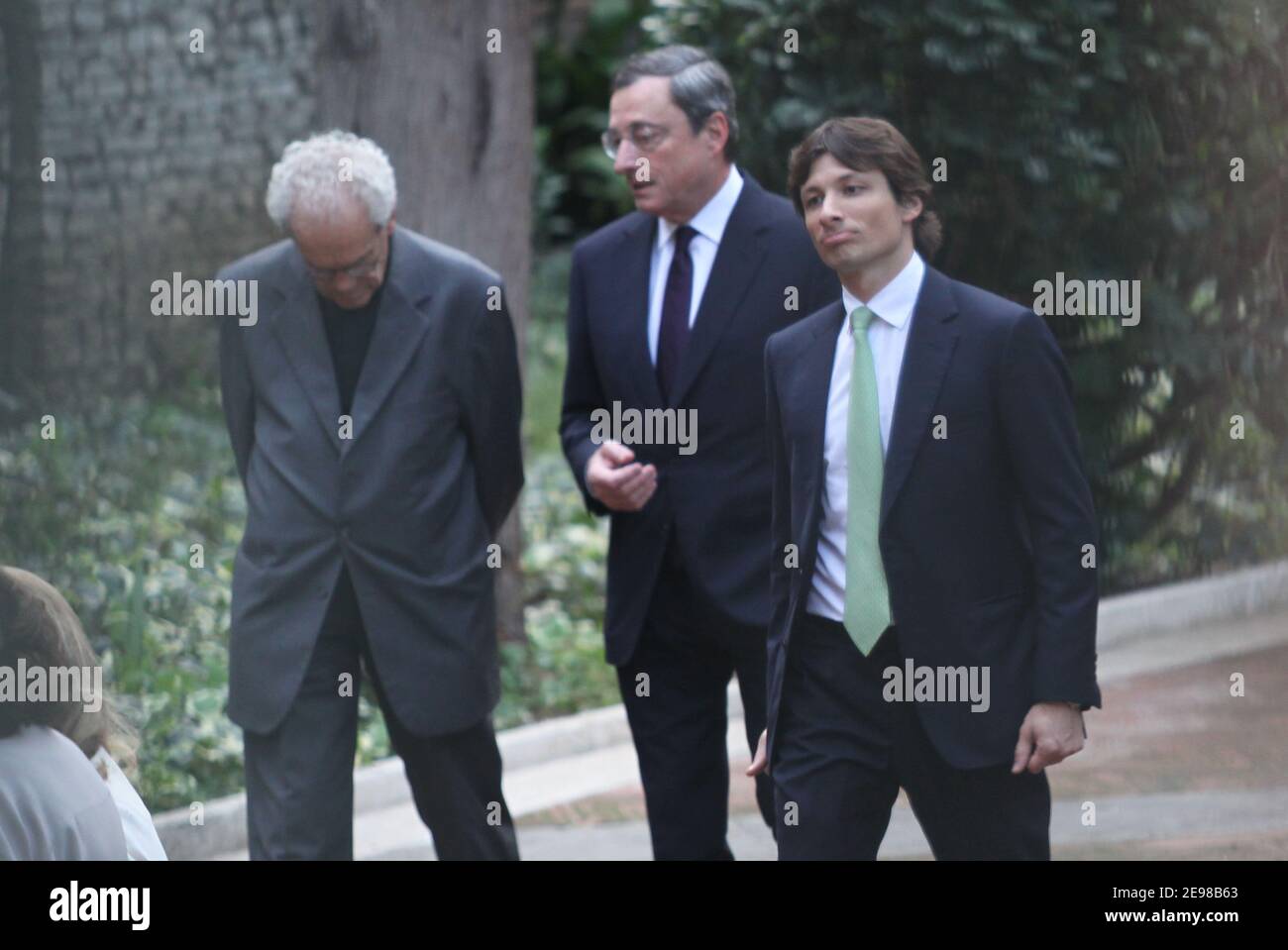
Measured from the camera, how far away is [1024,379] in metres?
4.12

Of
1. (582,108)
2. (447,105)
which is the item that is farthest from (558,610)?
(582,108)

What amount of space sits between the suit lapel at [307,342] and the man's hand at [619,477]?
2.12 feet

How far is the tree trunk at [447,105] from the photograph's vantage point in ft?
24.0

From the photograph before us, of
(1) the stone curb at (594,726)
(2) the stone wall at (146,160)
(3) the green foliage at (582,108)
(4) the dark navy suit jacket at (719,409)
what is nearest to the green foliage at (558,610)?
(1) the stone curb at (594,726)

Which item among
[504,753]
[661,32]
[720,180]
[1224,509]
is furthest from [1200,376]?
[720,180]

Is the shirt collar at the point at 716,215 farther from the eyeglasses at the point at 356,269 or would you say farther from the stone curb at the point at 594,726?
the stone curb at the point at 594,726

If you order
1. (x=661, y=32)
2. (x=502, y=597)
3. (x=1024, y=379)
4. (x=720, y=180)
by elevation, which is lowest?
(x=502, y=597)

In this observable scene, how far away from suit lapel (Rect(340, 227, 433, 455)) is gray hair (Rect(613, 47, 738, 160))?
77 centimetres

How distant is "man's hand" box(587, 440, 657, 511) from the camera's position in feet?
16.1

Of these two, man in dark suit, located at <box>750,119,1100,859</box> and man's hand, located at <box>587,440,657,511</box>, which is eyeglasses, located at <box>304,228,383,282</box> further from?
man in dark suit, located at <box>750,119,1100,859</box>

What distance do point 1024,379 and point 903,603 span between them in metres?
0.53

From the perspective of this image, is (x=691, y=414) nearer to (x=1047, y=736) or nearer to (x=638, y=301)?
(x=638, y=301)

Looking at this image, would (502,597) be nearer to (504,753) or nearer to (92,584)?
(504,753)

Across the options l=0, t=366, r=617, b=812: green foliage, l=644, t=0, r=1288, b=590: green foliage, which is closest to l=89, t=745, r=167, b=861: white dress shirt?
l=0, t=366, r=617, b=812: green foliage
